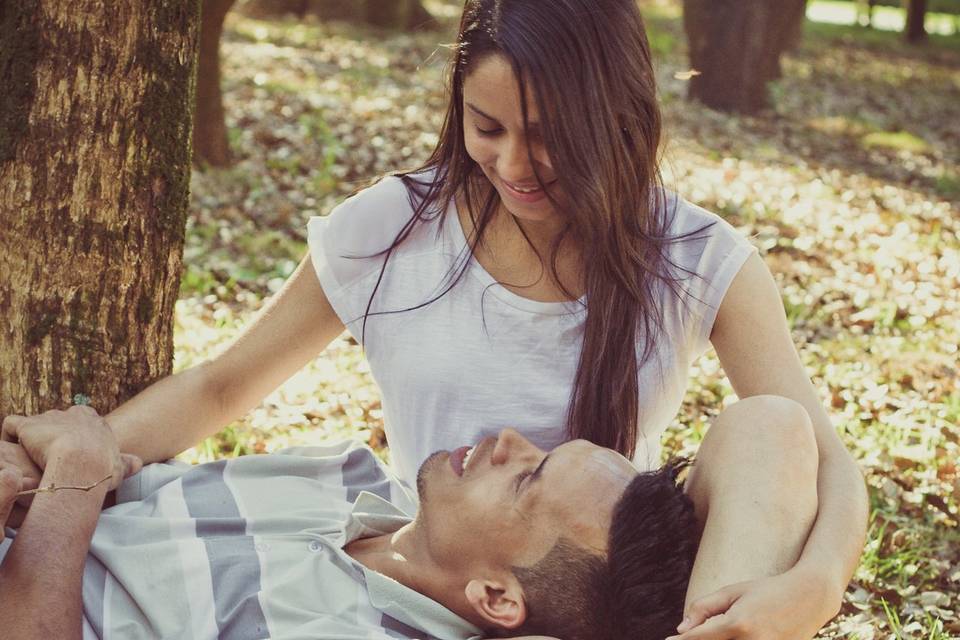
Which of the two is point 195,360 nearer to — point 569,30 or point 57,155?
point 57,155

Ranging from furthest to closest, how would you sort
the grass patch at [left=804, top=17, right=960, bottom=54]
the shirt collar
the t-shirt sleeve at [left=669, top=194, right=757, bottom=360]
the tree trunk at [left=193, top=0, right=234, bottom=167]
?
the grass patch at [left=804, top=17, right=960, bottom=54], the tree trunk at [left=193, top=0, right=234, bottom=167], the t-shirt sleeve at [left=669, top=194, right=757, bottom=360], the shirt collar

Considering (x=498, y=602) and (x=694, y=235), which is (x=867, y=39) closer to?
(x=694, y=235)

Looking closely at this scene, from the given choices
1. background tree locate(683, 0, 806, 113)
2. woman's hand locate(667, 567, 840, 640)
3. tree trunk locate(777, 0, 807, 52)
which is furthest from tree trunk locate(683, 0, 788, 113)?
woman's hand locate(667, 567, 840, 640)

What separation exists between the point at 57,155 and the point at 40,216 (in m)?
0.18

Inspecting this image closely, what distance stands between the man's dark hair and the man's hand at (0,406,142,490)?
1091 mm

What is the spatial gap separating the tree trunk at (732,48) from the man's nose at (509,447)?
10294 millimetres

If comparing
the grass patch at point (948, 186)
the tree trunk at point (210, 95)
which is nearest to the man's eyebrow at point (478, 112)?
the tree trunk at point (210, 95)

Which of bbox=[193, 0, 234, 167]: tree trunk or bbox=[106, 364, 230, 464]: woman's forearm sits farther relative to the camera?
bbox=[193, 0, 234, 167]: tree trunk

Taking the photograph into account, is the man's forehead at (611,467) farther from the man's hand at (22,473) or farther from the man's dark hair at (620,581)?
the man's hand at (22,473)

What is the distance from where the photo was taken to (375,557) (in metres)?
2.72

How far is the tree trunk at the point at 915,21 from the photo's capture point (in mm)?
23109

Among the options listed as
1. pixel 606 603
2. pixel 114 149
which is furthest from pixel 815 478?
pixel 114 149

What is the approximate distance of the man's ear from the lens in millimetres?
2438

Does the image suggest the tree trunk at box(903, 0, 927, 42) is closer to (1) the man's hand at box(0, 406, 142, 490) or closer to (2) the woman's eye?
(2) the woman's eye
